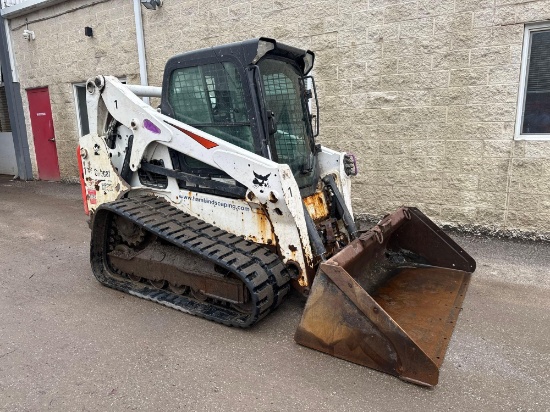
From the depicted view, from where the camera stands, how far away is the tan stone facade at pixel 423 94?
5.46m

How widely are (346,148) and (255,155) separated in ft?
11.9

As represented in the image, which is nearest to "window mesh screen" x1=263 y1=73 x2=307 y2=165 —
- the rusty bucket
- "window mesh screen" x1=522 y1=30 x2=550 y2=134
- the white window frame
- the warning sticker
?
the rusty bucket

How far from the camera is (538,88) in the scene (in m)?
Result: 5.40

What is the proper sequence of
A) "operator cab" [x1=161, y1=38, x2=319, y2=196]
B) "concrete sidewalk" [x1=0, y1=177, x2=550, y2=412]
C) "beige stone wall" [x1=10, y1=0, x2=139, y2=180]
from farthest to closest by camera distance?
"beige stone wall" [x1=10, y1=0, x2=139, y2=180] < "operator cab" [x1=161, y1=38, x2=319, y2=196] < "concrete sidewalk" [x1=0, y1=177, x2=550, y2=412]

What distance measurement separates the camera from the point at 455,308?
3.48m

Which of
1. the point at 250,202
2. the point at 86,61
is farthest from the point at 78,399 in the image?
the point at 86,61

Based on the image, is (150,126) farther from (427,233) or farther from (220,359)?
(427,233)

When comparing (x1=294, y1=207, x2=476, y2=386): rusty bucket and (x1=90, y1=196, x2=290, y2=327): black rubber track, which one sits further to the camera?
(x1=90, y1=196, x2=290, y2=327): black rubber track

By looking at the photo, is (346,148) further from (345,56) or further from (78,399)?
(78,399)

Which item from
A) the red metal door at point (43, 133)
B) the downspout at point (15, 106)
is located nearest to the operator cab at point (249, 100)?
the red metal door at point (43, 133)

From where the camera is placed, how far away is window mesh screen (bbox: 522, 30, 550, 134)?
529cm

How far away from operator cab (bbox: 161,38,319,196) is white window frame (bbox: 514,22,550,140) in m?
3.05

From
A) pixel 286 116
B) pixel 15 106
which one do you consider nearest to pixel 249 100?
pixel 286 116

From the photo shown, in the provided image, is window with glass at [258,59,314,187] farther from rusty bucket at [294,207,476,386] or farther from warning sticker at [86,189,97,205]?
warning sticker at [86,189,97,205]
